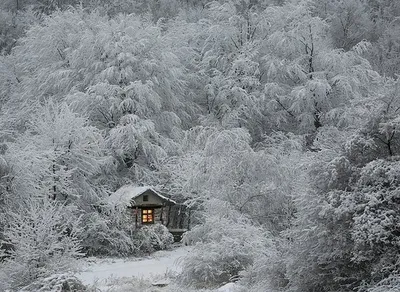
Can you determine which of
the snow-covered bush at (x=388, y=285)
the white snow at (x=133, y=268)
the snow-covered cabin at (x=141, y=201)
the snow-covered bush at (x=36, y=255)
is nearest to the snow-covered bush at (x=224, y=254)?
the white snow at (x=133, y=268)

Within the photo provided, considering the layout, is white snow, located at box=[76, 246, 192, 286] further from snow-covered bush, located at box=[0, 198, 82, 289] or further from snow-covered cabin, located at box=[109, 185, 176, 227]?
snow-covered bush, located at box=[0, 198, 82, 289]

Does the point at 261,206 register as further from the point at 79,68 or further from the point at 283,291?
the point at 79,68

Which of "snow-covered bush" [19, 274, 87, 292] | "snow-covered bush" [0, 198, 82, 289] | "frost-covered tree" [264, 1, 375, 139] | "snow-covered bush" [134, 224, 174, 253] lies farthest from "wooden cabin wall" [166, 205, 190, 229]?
"snow-covered bush" [19, 274, 87, 292]

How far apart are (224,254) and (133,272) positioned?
418 centimetres

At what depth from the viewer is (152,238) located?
70.3 feet

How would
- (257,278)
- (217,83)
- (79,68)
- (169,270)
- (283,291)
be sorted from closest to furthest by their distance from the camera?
(283,291)
(257,278)
(169,270)
(79,68)
(217,83)

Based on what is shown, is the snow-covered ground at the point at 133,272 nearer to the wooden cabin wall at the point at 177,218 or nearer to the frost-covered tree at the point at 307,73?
the wooden cabin wall at the point at 177,218

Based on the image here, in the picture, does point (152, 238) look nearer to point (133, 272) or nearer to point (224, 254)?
point (133, 272)

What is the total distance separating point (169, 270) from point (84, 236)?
18.5 feet

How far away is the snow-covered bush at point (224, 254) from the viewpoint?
14172 mm

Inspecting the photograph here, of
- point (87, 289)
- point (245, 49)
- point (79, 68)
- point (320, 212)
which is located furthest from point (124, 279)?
A: point (245, 49)

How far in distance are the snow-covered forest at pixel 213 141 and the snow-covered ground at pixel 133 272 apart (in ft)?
1.52

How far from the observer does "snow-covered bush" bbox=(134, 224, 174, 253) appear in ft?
68.7

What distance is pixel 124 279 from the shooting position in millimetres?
15203
